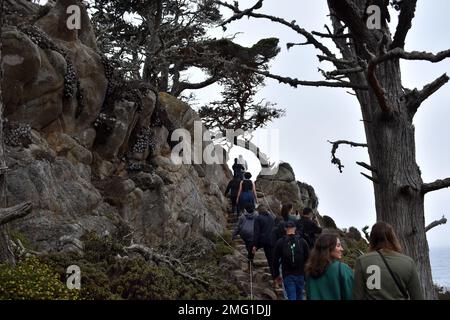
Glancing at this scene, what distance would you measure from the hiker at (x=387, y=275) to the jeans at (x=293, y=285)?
10.1 feet

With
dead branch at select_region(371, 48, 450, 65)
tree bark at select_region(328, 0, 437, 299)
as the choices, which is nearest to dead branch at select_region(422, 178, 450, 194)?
tree bark at select_region(328, 0, 437, 299)

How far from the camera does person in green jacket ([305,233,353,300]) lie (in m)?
4.65

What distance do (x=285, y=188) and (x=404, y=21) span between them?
773 inches

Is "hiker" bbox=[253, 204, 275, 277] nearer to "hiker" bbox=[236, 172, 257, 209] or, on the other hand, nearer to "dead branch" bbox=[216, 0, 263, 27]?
"hiker" bbox=[236, 172, 257, 209]

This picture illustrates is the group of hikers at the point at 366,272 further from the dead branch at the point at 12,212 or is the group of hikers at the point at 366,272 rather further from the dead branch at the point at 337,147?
the dead branch at the point at 12,212

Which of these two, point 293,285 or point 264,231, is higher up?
point 264,231

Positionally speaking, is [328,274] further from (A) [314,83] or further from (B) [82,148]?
(B) [82,148]

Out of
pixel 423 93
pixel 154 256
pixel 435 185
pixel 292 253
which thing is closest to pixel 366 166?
pixel 435 185

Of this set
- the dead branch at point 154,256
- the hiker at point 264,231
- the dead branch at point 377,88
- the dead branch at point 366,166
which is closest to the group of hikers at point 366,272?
the dead branch at point 366,166

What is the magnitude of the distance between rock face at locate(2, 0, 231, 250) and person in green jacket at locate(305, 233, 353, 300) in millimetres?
5554

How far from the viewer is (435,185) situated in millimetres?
4828

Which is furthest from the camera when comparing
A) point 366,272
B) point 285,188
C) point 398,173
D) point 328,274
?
point 285,188

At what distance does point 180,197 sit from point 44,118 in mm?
4889
